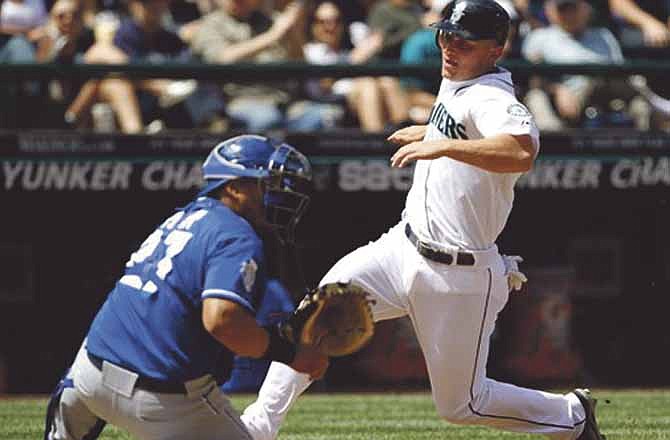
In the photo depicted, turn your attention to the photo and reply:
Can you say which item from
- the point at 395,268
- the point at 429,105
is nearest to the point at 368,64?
the point at 429,105

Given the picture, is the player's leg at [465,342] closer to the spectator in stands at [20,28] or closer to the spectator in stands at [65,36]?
the spectator in stands at [65,36]

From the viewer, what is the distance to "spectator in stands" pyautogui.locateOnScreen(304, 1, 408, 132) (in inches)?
427

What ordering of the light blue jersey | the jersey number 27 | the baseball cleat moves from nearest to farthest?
the light blue jersey < the jersey number 27 < the baseball cleat

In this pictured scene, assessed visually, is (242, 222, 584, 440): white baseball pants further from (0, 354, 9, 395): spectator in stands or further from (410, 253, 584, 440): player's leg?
(0, 354, 9, 395): spectator in stands

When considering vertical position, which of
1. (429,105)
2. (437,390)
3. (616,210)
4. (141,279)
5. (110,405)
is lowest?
(616,210)

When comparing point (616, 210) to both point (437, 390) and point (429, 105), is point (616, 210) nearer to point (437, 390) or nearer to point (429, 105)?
point (429, 105)

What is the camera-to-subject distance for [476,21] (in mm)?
6020

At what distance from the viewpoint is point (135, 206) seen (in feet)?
34.7

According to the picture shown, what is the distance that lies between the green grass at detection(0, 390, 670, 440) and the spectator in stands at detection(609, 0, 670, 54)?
3111 mm

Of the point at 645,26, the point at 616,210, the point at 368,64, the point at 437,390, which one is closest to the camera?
the point at 437,390

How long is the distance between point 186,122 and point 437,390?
5086mm

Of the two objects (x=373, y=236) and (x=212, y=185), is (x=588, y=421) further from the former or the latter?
(x=373, y=236)

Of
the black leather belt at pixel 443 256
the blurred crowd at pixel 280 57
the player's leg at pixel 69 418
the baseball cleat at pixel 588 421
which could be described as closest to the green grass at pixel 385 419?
the baseball cleat at pixel 588 421

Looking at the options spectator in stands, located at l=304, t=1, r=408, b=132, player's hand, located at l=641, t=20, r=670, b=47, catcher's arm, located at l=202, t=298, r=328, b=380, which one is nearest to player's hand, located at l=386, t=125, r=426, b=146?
catcher's arm, located at l=202, t=298, r=328, b=380
